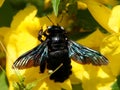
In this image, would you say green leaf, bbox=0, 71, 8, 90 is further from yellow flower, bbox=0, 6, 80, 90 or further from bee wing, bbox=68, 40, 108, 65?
bee wing, bbox=68, 40, 108, 65

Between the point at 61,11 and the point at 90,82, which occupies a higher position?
the point at 61,11

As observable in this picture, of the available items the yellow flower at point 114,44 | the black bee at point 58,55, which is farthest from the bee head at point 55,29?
the yellow flower at point 114,44

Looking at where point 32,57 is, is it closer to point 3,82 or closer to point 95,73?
point 3,82

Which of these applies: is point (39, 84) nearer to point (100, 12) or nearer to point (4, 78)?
point (4, 78)

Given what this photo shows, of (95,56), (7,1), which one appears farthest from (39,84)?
(7,1)

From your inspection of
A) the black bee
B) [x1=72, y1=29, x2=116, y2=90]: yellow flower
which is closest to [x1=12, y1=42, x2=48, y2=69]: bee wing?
the black bee

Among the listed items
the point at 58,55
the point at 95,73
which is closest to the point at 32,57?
the point at 58,55

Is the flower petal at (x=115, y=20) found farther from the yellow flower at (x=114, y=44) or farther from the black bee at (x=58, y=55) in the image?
the black bee at (x=58, y=55)
